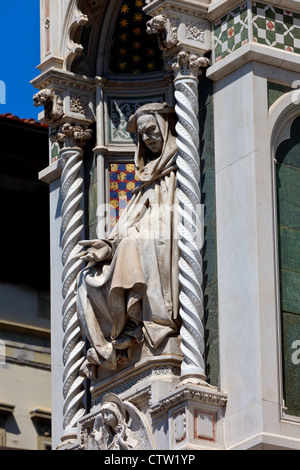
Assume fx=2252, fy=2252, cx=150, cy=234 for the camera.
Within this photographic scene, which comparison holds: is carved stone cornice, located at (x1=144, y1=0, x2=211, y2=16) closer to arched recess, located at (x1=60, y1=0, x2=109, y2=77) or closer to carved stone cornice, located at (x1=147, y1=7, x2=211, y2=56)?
carved stone cornice, located at (x1=147, y1=7, x2=211, y2=56)

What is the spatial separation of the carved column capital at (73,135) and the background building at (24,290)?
581cm

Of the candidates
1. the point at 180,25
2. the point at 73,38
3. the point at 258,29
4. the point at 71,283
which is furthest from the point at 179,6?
the point at 71,283

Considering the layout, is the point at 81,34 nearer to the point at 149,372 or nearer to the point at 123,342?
the point at 123,342

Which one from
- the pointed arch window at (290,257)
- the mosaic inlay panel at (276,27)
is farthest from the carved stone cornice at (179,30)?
the pointed arch window at (290,257)

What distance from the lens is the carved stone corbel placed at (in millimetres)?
18078

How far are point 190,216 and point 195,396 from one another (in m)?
1.53

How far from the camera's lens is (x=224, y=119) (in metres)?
17.9

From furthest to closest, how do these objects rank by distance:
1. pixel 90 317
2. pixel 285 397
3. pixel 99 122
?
1. pixel 99 122
2. pixel 90 317
3. pixel 285 397

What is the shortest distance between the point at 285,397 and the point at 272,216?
56.2 inches

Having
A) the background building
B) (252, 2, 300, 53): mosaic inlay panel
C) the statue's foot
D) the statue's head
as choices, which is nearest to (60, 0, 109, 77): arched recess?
the statue's head

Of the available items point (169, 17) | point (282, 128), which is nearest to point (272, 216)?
point (282, 128)

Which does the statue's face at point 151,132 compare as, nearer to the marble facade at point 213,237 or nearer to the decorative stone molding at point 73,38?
the marble facade at point 213,237

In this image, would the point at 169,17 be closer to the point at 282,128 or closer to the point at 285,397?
the point at 282,128

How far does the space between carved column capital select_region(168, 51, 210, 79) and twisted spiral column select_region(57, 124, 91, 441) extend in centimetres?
170
